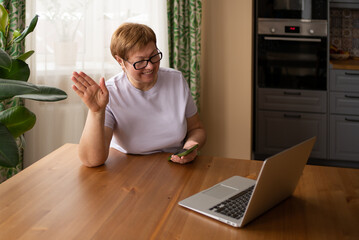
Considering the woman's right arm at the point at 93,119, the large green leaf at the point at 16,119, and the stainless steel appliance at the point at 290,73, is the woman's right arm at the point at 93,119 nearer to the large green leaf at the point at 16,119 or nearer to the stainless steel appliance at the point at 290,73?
the large green leaf at the point at 16,119

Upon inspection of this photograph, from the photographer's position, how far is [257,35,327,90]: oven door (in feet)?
13.1

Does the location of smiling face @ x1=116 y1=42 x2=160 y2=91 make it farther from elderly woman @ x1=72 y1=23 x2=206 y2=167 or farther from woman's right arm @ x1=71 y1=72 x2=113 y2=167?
woman's right arm @ x1=71 y1=72 x2=113 y2=167

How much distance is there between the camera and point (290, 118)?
13.6 ft

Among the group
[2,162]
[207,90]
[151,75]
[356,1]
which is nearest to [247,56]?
[207,90]

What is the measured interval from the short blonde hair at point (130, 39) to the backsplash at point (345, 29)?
2845 mm

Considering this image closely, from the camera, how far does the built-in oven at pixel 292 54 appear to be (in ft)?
13.1

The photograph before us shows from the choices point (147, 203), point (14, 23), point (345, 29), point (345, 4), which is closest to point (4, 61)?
point (147, 203)

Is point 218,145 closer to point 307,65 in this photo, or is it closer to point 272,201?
point 307,65

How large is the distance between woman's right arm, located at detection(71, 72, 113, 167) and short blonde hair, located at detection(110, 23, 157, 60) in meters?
0.28

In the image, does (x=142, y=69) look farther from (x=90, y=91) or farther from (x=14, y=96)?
(x=14, y=96)

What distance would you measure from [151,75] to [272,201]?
0.90 meters

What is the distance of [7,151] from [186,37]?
247cm

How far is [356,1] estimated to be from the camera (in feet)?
13.1

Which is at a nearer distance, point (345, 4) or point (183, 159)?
point (183, 159)
